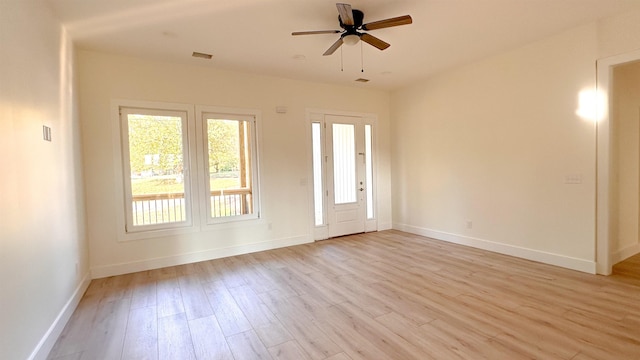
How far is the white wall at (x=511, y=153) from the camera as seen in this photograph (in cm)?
360

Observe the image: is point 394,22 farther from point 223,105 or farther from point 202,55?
point 223,105

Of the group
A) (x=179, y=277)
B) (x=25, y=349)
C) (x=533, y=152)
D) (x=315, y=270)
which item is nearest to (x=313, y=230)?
(x=315, y=270)

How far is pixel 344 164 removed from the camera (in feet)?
19.2

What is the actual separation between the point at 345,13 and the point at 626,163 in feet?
14.6

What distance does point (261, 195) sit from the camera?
496 cm

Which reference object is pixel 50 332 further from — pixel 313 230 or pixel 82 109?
pixel 313 230

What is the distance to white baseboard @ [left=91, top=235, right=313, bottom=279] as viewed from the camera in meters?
3.92

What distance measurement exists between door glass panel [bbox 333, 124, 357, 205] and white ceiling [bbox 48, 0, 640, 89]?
152cm

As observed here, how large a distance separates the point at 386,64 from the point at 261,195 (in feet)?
9.61

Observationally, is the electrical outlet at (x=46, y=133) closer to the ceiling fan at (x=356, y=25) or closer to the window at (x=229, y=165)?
the window at (x=229, y=165)

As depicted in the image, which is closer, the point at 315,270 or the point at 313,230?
the point at 315,270

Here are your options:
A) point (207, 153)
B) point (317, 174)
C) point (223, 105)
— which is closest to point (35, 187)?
point (207, 153)

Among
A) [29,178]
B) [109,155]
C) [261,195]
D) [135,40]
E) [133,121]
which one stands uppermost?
[135,40]

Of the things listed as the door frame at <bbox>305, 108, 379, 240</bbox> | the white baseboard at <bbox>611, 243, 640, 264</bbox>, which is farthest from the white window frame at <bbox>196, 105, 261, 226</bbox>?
the white baseboard at <bbox>611, 243, 640, 264</bbox>
